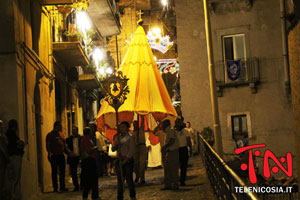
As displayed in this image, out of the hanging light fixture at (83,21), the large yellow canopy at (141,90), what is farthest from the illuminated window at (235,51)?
the large yellow canopy at (141,90)

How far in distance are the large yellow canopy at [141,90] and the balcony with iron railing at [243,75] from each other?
10.7 m

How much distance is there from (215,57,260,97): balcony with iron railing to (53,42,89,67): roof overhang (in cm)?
812

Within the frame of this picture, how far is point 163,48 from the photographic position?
3388cm

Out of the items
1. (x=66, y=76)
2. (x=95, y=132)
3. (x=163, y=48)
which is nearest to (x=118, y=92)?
(x=95, y=132)

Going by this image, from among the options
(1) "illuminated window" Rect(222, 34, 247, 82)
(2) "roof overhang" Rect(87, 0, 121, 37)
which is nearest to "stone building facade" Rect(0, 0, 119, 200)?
(2) "roof overhang" Rect(87, 0, 121, 37)

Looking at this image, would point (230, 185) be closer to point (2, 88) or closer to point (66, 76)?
point (2, 88)

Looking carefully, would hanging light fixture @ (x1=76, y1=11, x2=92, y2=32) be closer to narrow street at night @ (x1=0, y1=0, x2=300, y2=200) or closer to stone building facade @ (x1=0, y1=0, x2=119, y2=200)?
narrow street at night @ (x1=0, y1=0, x2=300, y2=200)

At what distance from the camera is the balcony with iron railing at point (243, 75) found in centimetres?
2911

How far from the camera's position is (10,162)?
11.2 metres

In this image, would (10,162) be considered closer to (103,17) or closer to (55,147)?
(55,147)

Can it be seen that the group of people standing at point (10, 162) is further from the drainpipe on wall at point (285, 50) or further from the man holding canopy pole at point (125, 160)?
the drainpipe on wall at point (285, 50)

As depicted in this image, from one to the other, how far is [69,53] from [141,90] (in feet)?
17.8

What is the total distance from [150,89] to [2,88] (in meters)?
6.20

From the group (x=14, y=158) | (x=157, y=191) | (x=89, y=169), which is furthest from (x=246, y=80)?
(x=14, y=158)
